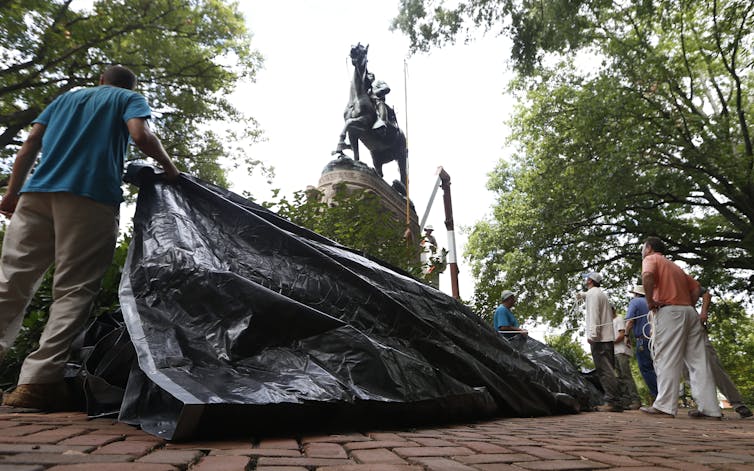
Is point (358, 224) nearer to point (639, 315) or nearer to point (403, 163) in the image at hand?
point (639, 315)

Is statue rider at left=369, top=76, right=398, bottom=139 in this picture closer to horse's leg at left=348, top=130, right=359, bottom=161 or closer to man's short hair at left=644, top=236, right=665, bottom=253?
horse's leg at left=348, top=130, right=359, bottom=161

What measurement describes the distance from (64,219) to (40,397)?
87cm

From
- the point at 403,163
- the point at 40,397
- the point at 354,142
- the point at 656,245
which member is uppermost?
the point at 403,163

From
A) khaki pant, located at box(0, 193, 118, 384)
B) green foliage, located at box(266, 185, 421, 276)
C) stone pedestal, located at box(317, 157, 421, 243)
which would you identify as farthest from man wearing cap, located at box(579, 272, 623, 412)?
khaki pant, located at box(0, 193, 118, 384)

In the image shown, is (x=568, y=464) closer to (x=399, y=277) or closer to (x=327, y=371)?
Answer: (x=327, y=371)

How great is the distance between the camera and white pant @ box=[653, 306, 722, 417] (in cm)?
395

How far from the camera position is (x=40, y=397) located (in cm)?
227

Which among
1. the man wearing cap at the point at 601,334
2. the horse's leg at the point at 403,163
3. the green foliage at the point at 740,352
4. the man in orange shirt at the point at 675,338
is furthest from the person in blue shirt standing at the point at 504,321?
the green foliage at the point at 740,352

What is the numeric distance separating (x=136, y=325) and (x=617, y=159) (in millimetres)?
11251

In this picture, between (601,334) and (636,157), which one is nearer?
(601,334)

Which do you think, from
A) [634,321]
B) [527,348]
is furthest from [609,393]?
[527,348]

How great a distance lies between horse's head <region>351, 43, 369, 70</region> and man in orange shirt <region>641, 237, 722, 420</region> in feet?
30.2

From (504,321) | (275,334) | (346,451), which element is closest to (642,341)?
(504,321)

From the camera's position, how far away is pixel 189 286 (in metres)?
2.21
